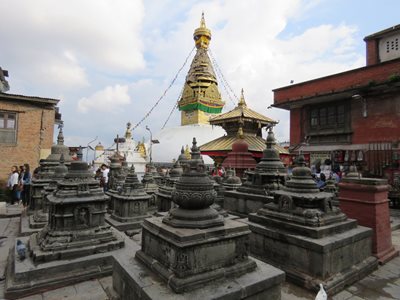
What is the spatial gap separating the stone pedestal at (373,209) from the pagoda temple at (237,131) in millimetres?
10405

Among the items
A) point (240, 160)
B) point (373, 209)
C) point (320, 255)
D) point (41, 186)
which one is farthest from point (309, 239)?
point (240, 160)

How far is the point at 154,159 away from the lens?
106 feet

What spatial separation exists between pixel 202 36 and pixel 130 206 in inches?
1274

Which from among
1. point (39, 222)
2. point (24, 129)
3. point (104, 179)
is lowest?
point (39, 222)

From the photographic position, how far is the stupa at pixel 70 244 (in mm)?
3598

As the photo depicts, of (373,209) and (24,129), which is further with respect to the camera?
(24,129)

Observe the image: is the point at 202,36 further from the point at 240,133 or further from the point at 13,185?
the point at 13,185

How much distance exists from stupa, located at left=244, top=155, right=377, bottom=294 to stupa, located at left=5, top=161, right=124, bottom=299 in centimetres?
270

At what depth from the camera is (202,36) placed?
3453 cm

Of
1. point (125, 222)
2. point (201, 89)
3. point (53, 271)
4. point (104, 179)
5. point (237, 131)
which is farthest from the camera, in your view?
point (201, 89)

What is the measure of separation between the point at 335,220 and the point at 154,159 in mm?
29093

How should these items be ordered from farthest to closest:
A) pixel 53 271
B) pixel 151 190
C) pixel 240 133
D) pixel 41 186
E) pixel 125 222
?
pixel 240 133, pixel 151 190, pixel 41 186, pixel 125 222, pixel 53 271

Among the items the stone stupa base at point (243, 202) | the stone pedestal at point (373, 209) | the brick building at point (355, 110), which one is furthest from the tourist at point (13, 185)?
the brick building at point (355, 110)

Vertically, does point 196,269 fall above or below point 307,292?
above
